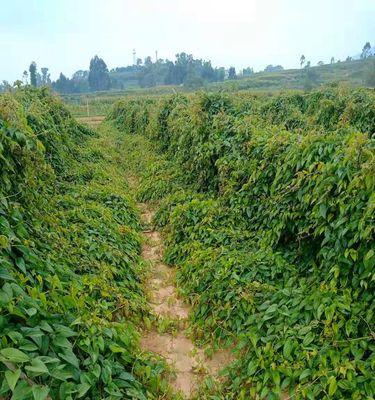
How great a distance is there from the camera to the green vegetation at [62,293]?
7.38 ft

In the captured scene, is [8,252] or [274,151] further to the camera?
[274,151]

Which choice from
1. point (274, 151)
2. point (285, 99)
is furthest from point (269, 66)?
point (274, 151)

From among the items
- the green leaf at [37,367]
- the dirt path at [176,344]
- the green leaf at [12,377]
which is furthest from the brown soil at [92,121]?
the green leaf at [12,377]

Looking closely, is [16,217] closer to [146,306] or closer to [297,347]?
[146,306]

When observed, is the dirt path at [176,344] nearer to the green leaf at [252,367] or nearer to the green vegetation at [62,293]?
the green vegetation at [62,293]

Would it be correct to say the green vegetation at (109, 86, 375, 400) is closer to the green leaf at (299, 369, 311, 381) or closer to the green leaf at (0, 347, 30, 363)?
the green leaf at (299, 369, 311, 381)

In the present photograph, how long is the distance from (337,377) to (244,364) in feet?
2.52

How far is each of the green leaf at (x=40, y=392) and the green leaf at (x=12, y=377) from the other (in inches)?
4.6

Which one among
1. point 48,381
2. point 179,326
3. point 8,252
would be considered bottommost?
point 179,326

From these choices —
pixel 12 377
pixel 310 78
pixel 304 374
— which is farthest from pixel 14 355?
pixel 310 78

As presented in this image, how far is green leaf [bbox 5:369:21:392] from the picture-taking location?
1879mm

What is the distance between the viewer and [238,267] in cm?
425

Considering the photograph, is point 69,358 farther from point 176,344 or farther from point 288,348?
point 288,348

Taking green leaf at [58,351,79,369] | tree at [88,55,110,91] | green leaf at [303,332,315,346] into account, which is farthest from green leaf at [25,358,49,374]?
tree at [88,55,110,91]
